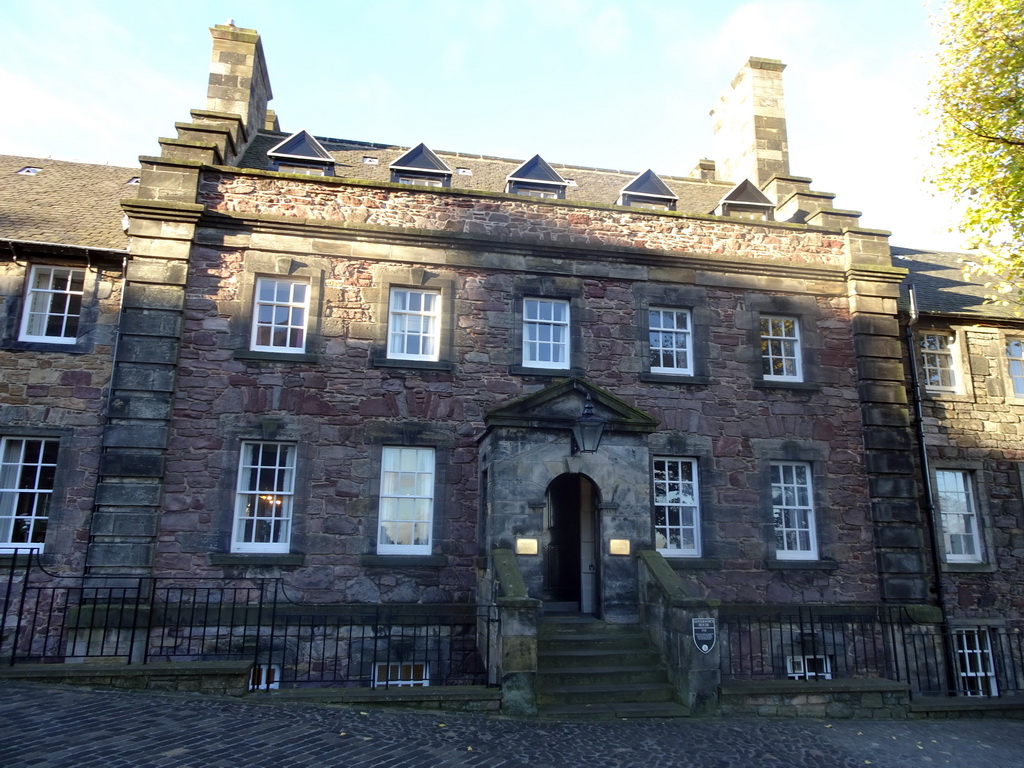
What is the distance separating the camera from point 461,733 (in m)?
8.05

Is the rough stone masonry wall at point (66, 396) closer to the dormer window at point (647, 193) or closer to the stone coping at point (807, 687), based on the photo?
the stone coping at point (807, 687)

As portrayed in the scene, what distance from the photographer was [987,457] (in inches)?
603

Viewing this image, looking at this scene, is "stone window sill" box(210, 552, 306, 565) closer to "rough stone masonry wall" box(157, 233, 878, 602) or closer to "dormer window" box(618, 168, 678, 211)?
"rough stone masonry wall" box(157, 233, 878, 602)

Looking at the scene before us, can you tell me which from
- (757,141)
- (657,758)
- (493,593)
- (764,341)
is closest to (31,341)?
(493,593)

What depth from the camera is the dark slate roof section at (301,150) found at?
46.9 feet

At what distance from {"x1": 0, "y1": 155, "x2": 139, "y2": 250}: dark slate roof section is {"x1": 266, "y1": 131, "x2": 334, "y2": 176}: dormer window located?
3273 millimetres

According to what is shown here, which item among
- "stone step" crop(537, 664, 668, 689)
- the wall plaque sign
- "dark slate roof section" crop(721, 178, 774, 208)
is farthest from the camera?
"dark slate roof section" crop(721, 178, 774, 208)

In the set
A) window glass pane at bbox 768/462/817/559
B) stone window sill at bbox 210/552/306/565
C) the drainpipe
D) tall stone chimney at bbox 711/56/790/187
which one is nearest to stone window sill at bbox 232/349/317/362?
stone window sill at bbox 210/552/306/565

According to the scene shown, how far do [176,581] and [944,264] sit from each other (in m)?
19.8

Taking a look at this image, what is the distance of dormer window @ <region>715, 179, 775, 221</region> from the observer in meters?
15.9

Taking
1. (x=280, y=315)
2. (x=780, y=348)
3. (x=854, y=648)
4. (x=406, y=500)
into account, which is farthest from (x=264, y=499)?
(x=854, y=648)

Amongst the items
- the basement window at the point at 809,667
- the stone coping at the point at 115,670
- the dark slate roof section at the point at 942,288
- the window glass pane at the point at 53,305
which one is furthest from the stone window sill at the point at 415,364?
the dark slate roof section at the point at 942,288

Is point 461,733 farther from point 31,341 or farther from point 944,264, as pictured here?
point 944,264

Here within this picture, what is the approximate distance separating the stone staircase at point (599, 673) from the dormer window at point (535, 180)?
29.3 ft
